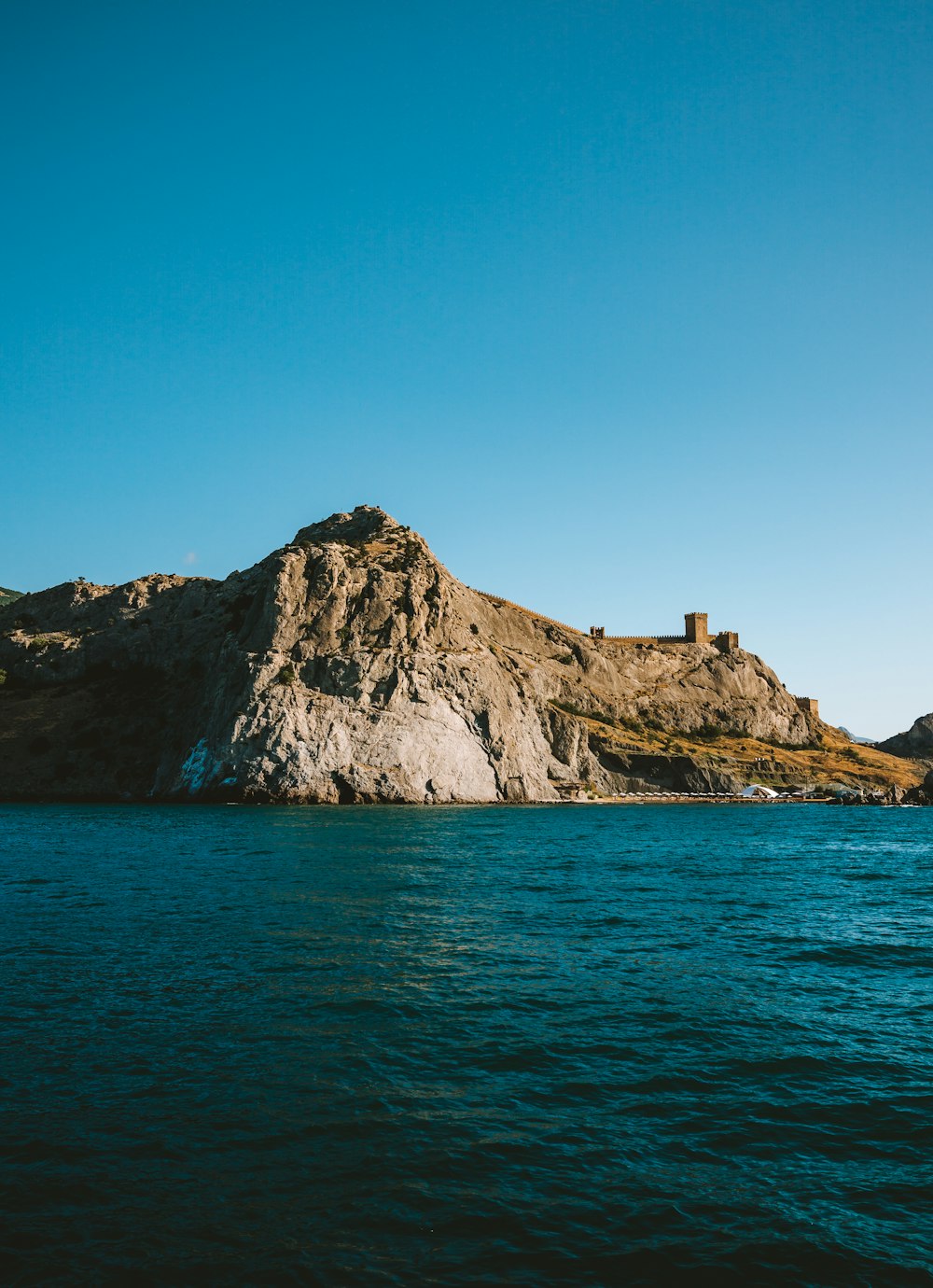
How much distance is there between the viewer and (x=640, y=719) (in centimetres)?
15825

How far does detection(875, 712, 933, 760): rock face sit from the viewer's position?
172 metres

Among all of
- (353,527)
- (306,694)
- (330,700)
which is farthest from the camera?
(353,527)

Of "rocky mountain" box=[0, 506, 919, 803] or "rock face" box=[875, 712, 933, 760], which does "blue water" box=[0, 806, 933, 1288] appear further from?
"rock face" box=[875, 712, 933, 760]

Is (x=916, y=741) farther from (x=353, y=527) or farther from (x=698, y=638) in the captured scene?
(x=353, y=527)

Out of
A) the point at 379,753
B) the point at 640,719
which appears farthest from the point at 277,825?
the point at 640,719

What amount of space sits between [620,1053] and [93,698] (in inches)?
4531

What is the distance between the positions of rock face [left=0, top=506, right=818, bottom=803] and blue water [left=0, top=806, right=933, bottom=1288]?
6080cm

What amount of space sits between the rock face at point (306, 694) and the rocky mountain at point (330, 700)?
226 millimetres

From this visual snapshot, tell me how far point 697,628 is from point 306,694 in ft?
360

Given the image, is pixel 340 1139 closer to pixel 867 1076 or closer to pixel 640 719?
pixel 867 1076

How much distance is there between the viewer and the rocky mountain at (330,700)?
9050cm

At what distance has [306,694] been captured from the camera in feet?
299

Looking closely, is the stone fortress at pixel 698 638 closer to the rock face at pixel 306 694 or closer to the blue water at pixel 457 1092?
the rock face at pixel 306 694

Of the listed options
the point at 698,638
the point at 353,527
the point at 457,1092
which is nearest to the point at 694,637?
the point at 698,638
